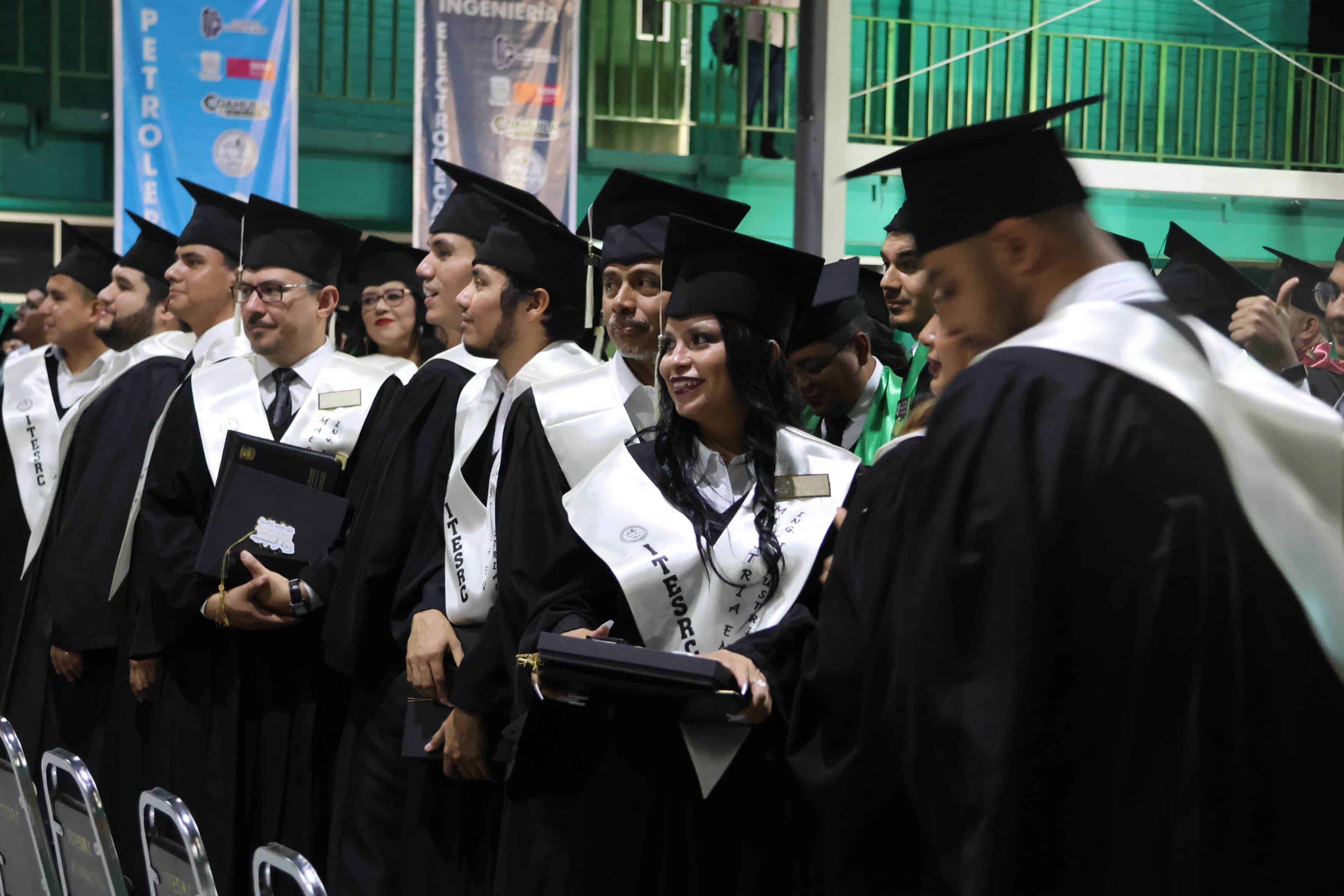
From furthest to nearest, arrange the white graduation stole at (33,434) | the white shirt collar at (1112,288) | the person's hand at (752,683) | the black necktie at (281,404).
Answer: the white graduation stole at (33,434)
the black necktie at (281,404)
the person's hand at (752,683)
the white shirt collar at (1112,288)

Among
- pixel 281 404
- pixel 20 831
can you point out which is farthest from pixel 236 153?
pixel 20 831

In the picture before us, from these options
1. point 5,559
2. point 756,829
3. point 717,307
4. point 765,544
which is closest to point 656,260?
point 717,307

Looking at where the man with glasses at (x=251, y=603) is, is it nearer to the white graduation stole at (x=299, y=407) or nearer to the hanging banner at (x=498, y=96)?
the white graduation stole at (x=299, y=407)

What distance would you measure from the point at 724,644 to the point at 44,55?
31.2 ft

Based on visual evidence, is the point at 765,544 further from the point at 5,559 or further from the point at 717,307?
the point at 5,559

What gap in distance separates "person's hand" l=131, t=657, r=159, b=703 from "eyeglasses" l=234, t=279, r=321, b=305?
3.55 feet

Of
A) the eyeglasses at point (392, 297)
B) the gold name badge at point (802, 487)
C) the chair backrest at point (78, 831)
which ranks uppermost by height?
the eyeglasses at point (392, 297)

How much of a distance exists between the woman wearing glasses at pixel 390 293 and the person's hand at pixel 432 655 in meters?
2.38

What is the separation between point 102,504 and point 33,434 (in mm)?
1068

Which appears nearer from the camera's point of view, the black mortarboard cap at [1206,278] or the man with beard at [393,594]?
the man with beard at [393,594]

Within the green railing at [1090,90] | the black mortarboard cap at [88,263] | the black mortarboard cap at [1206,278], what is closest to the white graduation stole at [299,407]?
the black mortarboard cap at [88,263]

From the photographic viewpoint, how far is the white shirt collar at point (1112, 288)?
1563 millimetres

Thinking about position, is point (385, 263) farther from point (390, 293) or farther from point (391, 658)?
point (391, 658)

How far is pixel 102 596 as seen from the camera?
178 inches
